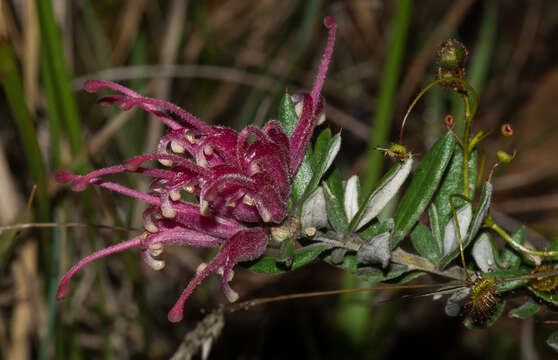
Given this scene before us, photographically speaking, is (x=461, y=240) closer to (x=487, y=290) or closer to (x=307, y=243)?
(x=487, y=290)

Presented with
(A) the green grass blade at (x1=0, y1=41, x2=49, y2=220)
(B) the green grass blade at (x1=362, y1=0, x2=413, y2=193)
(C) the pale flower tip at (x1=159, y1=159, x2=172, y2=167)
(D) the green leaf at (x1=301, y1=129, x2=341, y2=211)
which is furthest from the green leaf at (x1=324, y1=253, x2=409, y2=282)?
(A) the green grass blade at (x1=0, y1=41, x2=49, y2=220)

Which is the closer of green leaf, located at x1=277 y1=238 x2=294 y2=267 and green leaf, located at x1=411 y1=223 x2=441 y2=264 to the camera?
green leaf, located at x1=277 y1=238 x2=294 y2=267

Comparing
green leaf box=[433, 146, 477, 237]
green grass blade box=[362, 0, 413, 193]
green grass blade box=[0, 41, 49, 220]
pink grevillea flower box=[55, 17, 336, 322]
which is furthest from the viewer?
green grass blade box=[362, 0, 413, 193]

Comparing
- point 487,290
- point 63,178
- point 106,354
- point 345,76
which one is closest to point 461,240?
point 487,290

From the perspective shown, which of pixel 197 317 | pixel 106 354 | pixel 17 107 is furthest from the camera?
pixel 197 317

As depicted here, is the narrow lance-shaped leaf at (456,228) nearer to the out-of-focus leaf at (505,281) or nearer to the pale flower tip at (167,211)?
the out-of-focus leaf at (505,281)

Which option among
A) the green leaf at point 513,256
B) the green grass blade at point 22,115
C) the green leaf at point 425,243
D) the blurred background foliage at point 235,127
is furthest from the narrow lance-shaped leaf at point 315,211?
the green grass blade at point 22,115

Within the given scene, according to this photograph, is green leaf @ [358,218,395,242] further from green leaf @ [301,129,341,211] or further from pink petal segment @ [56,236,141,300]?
pink petal segment @ [56,236,141,300]

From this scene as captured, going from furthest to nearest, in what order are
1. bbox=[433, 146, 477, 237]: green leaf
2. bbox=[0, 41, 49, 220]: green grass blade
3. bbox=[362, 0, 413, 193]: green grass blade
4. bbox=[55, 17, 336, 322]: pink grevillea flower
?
bbox=[362, 0, 413, 193]: green grass blade → bbox=[0, 41, 49, 220]: green grass blade → bbox=[433, 146, 477, 237]: green leaf → bbox=[55, 17, 336, 322]: pink grevillea flower
